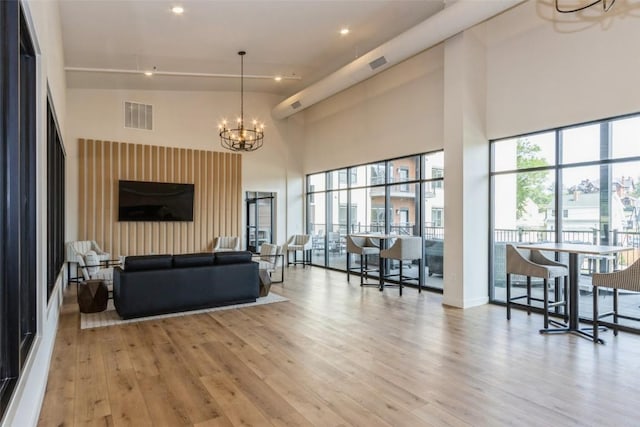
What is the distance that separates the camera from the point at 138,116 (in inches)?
338

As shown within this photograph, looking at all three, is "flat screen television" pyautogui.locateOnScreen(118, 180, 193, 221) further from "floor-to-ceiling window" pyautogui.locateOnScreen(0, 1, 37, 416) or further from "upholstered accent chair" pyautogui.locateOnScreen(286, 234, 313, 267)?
"floor-to-ceiling window" pyautogui.locateOnScreen(0, 1, 37, 416)

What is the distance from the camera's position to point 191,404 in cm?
277

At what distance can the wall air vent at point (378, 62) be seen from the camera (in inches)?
239

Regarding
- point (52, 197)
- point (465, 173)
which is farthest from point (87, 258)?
point (465, 173)

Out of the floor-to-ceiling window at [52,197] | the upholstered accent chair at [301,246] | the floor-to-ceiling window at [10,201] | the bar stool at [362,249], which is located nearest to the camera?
the floor-to-ceiling window at [10,201]

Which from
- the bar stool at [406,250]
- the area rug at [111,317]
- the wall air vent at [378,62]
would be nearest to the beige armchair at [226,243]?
the area rug at [111,317]

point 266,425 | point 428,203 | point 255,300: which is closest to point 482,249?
point 428,203

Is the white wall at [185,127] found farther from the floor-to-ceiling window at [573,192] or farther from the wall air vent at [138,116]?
the floor-to-ceiling window at [573,192]

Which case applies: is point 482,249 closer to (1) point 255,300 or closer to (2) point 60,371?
(1) point 255,300

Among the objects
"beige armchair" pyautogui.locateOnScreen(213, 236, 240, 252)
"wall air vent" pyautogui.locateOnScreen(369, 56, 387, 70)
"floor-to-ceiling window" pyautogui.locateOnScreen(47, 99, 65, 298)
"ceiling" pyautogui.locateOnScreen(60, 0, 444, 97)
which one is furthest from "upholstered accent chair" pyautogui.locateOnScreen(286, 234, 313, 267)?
"floor-to-ceiling window" pyautogui.locateOnScreen(47, 99, 65, 298)

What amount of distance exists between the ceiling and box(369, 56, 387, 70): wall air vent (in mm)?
464

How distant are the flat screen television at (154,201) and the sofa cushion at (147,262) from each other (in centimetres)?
383

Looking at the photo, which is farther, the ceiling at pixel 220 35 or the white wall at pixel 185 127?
the white wall at pixel 185 127

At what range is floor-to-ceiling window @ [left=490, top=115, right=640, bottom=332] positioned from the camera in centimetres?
451
